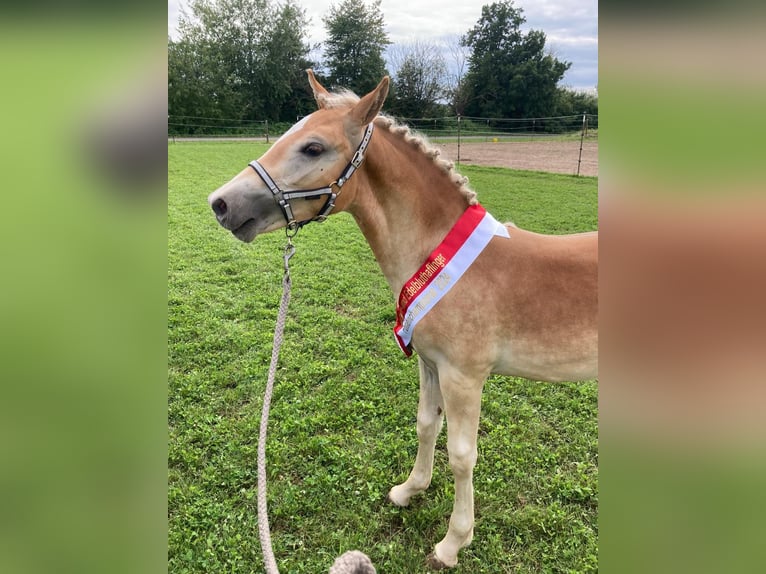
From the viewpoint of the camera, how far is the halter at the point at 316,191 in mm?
1918

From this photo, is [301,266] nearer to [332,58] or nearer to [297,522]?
[297,522]

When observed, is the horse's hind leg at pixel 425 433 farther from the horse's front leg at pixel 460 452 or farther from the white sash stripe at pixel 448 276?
the white sash stripe at pixel 448 276

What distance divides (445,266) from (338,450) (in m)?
1.80

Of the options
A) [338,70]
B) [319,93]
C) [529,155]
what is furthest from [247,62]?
[319,93]

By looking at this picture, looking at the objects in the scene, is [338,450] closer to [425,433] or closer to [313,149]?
[425,433]

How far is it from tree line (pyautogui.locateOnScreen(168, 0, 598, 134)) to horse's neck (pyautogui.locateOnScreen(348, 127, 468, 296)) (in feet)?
61.2

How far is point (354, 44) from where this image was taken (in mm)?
30859

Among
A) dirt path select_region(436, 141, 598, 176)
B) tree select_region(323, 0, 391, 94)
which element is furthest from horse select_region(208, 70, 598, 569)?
tree select_region(323, 0, 391, 94)

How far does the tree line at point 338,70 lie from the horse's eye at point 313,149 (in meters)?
18.7

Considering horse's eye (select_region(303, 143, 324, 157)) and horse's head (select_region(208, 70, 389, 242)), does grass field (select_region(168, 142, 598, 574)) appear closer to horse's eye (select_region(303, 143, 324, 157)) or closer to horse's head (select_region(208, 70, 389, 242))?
horse's head (select_region(208, 70, 389, 242))
